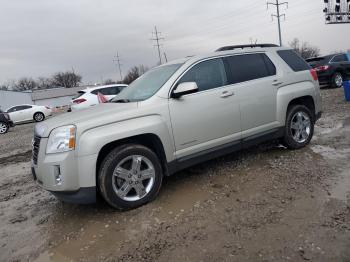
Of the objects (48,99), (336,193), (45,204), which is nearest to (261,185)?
(336,193)

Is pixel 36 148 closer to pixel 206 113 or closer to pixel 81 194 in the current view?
pixel 81 194

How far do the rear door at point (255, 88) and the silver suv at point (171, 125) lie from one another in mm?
16

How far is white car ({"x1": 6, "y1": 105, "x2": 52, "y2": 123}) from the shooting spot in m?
23.1

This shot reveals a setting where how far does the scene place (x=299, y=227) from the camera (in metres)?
3.22

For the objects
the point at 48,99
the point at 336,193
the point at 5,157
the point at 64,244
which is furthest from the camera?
the point at 48,99

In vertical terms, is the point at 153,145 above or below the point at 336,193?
above

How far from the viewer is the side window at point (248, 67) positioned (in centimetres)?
500

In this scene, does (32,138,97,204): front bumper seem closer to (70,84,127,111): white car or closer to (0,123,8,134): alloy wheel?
(70,84,127,111): white car

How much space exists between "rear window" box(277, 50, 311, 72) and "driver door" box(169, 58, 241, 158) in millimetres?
1470

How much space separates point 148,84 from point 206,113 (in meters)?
1.02

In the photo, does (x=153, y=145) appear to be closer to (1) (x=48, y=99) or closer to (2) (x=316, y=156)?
(2) (x=316, y=156)

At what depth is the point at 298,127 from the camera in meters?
5.79

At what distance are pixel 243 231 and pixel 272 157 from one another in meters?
2.54

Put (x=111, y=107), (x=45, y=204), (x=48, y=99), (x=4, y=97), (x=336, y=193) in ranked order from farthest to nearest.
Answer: (x=48, y=99)
(x=4, y=97)
(x=45, y=204)
(x=111, y=107)
(x=336, y=193)
